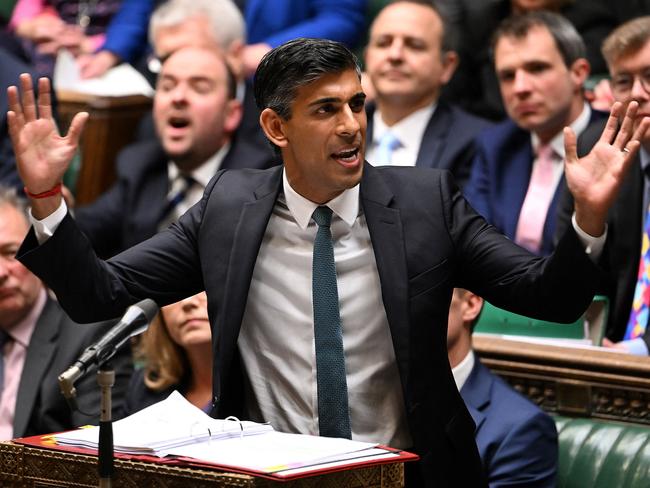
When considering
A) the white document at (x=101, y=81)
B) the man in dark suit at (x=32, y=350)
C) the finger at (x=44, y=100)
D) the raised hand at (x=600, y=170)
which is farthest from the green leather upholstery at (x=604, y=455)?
the white document at (x=101, y=81)

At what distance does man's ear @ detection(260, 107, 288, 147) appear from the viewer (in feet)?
6.84

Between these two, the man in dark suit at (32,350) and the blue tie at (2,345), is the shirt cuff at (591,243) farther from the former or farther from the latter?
the blue tie at (2,345)

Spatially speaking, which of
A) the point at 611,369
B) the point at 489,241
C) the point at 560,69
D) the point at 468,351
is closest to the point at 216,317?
the point at 489,241

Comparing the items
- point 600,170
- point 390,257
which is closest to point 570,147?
point 600,170

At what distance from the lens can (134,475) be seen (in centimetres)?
180

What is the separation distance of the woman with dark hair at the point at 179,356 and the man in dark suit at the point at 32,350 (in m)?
0.13

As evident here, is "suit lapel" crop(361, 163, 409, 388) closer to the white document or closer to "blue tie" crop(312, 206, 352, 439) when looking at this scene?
"blue tie" crop(312, 206, 352, 439)

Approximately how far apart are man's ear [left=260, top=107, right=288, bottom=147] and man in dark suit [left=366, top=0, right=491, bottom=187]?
1.85m

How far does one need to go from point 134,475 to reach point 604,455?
46.7 inches

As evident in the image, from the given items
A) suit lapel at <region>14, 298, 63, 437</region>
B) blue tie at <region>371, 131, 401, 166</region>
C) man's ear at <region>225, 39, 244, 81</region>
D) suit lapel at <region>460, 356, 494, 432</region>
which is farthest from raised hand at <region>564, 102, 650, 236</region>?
man's ear at <region>225, 39, 244, 81</region>

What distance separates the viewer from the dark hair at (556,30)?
382 cm

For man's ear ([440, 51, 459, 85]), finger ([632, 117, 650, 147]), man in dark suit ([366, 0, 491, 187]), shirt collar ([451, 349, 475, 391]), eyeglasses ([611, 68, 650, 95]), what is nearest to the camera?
finger ([632, 117, 650, 147])

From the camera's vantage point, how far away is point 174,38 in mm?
4660

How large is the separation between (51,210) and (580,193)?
2.61ft
